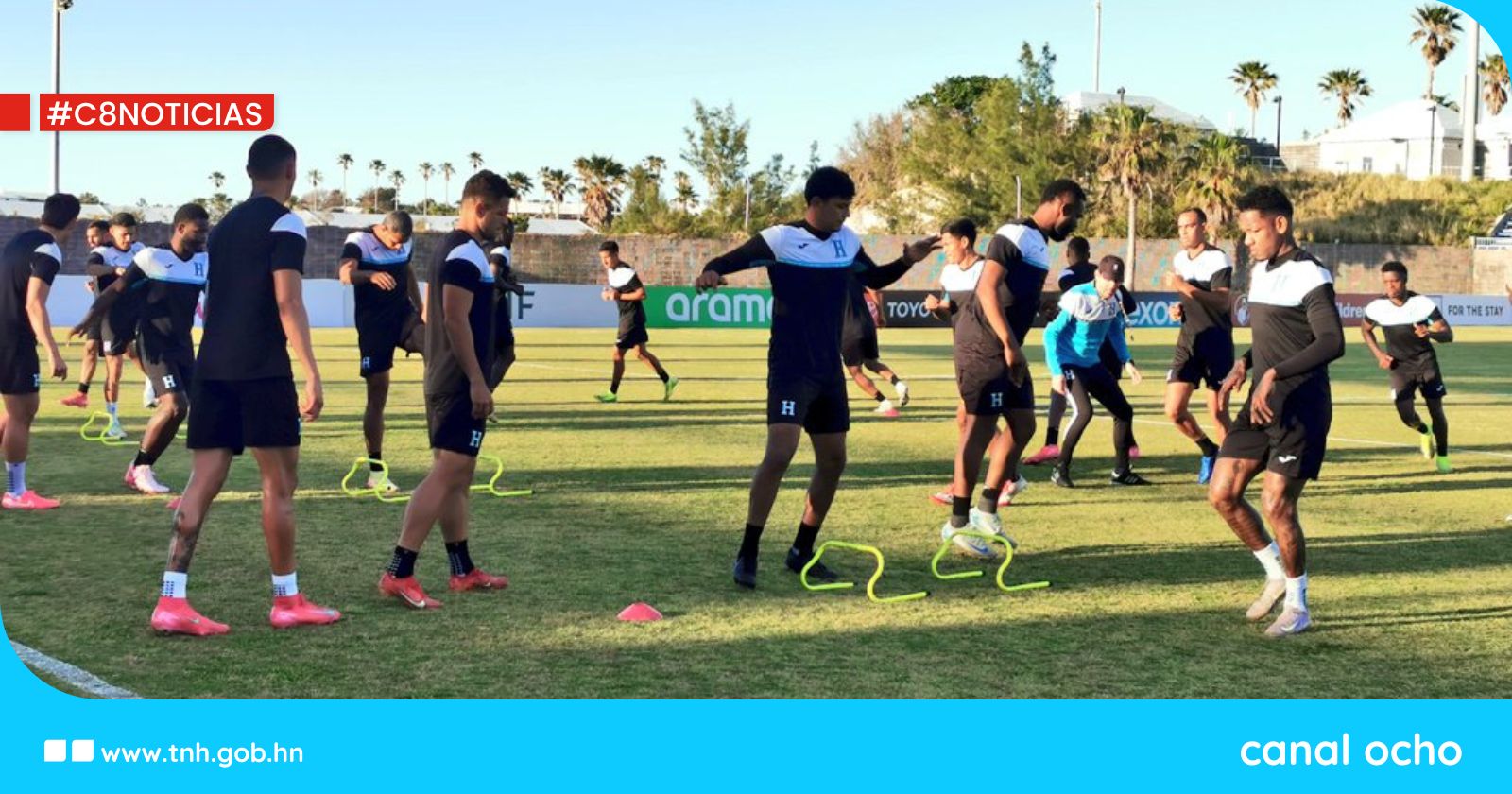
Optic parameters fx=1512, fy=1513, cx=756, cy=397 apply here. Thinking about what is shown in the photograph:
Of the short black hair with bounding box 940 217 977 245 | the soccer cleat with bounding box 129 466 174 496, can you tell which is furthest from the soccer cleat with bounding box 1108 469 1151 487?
the soccer cleat with bounding box 129 466 174 496

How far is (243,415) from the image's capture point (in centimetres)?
678

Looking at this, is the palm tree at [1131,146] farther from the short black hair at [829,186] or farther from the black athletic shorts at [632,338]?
the short black hair at [829,186]

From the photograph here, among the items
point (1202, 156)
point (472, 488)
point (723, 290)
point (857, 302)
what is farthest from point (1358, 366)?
point (1202, 156)

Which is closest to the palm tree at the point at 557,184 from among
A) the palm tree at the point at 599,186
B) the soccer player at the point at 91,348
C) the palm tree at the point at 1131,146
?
the palm tree at the point at 599,186

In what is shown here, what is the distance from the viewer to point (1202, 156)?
230 feet

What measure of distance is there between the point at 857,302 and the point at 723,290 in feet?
84.0

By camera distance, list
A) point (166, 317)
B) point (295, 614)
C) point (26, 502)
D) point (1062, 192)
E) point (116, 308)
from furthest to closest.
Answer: point (116, 308), point (166, 317), point (26, 502), point (1062, 192), point (295, 614)

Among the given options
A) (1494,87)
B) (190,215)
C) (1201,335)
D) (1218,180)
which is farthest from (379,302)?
(1494,87)

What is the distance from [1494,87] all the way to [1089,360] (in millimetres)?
89418

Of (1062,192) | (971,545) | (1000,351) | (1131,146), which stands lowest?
(971,545)

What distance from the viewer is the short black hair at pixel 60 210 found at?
10156mm

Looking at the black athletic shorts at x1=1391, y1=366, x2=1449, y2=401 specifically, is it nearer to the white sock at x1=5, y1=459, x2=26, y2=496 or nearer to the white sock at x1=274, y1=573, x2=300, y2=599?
the white sock at x1=274, y1=573, x2=300, y2=599

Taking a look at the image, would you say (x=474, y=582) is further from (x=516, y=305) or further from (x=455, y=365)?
(x=516, y=305)

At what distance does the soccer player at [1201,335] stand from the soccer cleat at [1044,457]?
52.9 inches
